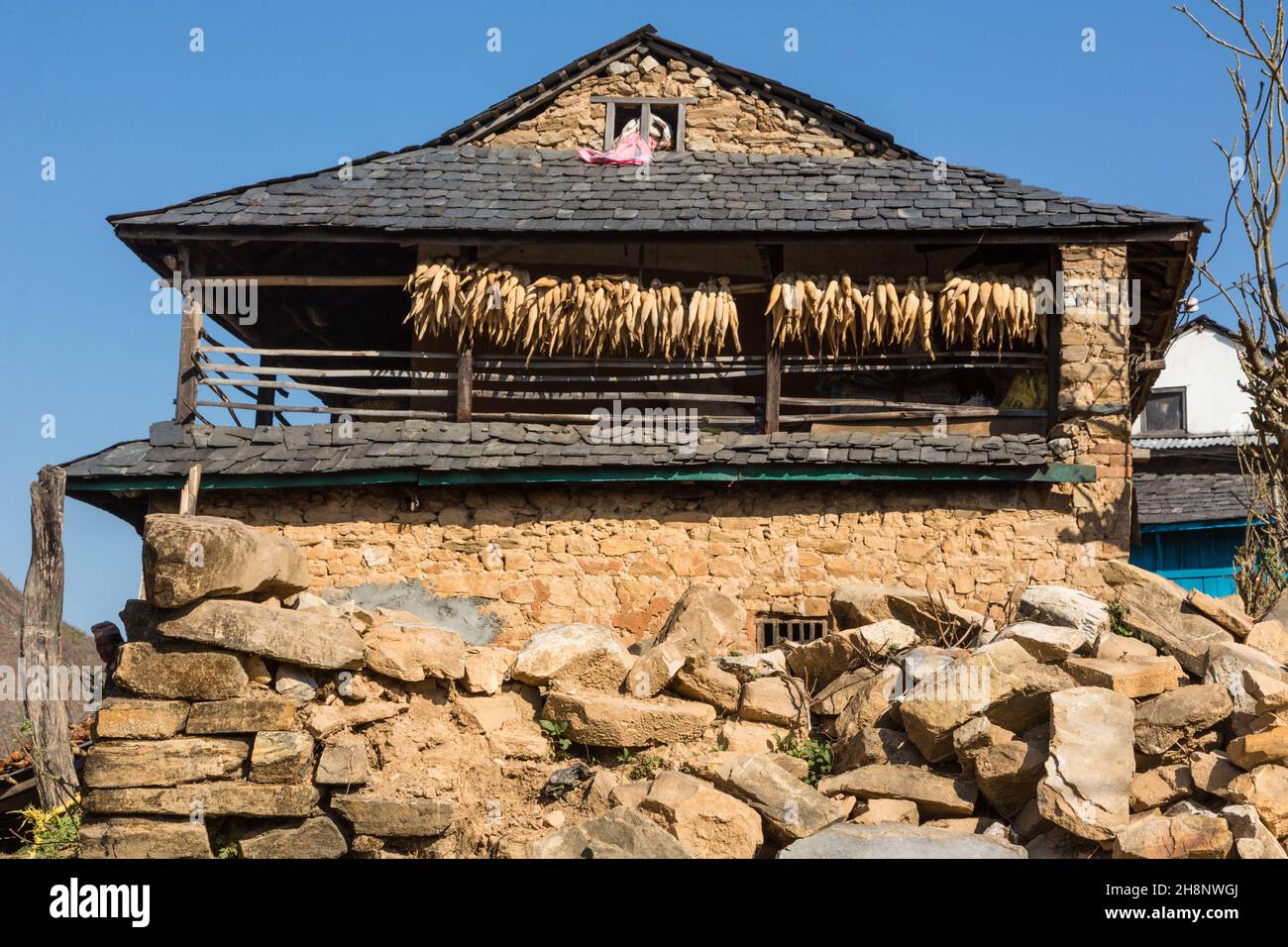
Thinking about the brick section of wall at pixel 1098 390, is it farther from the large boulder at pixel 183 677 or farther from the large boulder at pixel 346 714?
the large boulder at pixel 183 677

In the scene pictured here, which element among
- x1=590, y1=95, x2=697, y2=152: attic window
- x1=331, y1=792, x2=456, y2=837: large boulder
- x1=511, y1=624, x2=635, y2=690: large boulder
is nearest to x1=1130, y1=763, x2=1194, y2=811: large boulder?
x1=511, y1=624, x2=635, y2=690: large boulder

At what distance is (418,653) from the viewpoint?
28.1ft

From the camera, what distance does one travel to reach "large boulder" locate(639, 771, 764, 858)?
7238 millimetres

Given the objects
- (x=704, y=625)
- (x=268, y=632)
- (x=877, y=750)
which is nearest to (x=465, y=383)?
(x=704, y=625)

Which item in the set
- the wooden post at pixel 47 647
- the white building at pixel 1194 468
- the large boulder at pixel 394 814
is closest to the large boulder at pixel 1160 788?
the large boulder at pixel 394 814

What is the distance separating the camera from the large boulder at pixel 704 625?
913 cm

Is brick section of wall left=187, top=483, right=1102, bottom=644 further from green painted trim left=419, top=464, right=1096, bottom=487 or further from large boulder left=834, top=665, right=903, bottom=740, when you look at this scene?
large boulder left=834, top=665, right=903, bottom=740

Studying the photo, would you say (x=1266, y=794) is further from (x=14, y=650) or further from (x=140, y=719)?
(x=14, y=650)

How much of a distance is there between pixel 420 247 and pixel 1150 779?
767 cm

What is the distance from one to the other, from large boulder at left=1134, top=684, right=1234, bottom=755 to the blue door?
1114 centimetres

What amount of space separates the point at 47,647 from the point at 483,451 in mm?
3689

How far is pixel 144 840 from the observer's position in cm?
789

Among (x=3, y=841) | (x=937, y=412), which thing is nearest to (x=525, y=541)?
(x=937, y=412)

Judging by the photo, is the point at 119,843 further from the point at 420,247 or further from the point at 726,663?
the point at 420,247
